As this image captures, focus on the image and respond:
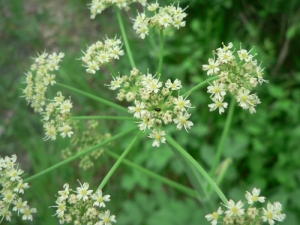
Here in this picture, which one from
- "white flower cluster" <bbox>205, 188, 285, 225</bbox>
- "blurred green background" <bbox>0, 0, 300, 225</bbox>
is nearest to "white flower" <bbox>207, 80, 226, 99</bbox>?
"white flower cluster" <bbox>205, 188, 285, 225</bbox>

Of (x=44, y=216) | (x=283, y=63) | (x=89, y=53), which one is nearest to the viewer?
(x=89, y=53)

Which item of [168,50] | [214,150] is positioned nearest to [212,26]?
[168,50]

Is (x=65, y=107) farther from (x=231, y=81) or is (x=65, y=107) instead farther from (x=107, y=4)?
(x=231, y=81)

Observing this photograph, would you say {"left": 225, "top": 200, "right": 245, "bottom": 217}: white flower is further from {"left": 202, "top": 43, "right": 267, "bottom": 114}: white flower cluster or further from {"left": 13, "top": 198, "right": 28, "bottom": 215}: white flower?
{"left": 13, "top": 198, "right": 28, "bottom": 215}: white flower

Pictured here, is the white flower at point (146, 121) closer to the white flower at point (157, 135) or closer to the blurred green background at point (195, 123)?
the white flower at point (157, 135)

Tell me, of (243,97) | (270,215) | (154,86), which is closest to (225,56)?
(243,97)

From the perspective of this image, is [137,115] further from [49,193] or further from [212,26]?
[212,26]
